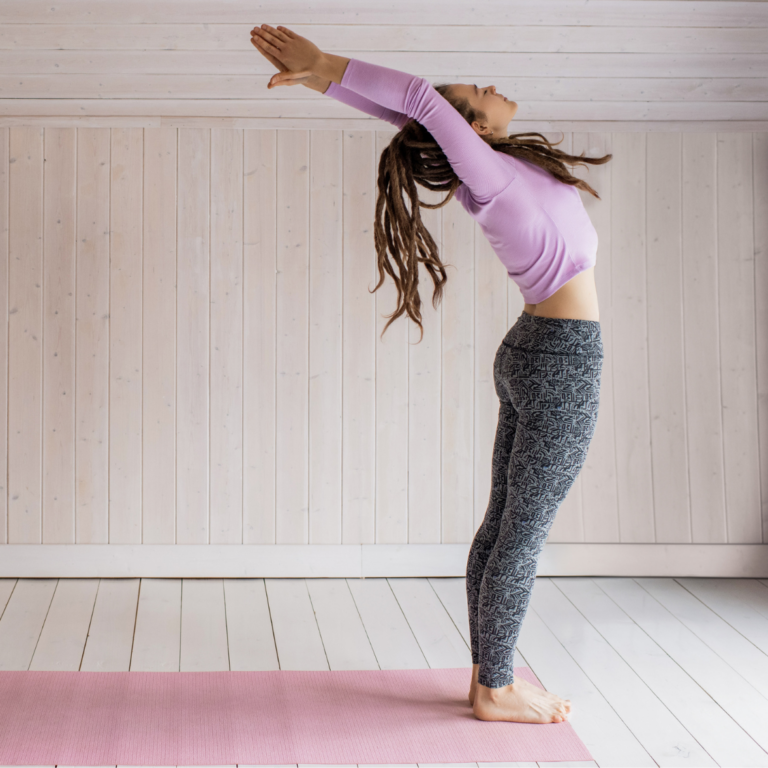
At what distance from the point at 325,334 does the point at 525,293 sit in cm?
120

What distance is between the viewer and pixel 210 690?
1.95 meters

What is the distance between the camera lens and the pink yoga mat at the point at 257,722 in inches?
65.5

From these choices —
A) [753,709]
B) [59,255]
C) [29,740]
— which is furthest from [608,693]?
[59,255]

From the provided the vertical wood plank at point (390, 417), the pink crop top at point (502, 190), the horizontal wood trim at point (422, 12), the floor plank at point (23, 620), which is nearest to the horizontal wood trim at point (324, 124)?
the vertical wood plank at point (390, 417)

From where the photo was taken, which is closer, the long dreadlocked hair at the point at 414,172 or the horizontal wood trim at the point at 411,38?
the long dreadlocked hair at the point at 414,172

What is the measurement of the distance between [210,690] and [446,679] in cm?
63

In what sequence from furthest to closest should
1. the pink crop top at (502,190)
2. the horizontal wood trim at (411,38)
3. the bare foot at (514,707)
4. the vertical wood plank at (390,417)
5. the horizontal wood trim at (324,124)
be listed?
the vertical wood plank at (390,417), the horizontal wood trim at (324,124), the horizontal wood trim at (411,38), the bare foot at (514,707), the pink crop top at (502,190)

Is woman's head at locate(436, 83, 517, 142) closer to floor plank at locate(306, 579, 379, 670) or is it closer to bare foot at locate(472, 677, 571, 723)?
bare foot at locate(472, 677, 571, 723)

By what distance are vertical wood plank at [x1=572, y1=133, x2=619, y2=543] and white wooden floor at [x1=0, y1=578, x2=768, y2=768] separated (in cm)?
24

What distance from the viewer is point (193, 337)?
282cm

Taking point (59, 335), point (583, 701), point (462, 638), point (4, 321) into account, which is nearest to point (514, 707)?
point (583, 701)

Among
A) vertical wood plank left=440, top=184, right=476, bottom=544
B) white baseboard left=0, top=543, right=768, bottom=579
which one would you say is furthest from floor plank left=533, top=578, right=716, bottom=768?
vertical wood plank left=440, top=184, right=476, bottom=544

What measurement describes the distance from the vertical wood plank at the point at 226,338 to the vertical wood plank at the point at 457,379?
2.03 feet

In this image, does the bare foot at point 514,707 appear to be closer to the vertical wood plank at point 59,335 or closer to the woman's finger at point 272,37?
the woman's finger at point 272,37
